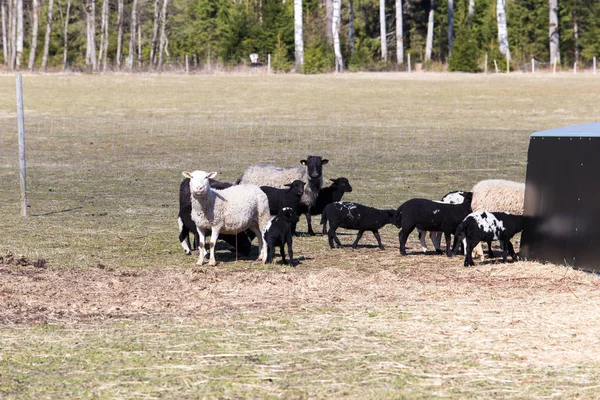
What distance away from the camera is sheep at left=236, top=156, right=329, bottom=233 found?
16.6m

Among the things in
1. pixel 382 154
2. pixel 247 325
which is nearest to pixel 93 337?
pixel 247 325

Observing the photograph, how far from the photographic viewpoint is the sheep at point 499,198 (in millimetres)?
14336

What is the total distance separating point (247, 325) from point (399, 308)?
1704 millimetres

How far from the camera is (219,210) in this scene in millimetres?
12953

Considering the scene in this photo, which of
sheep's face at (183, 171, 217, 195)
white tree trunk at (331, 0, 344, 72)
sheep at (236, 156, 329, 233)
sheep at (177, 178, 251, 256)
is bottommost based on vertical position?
sheep at (177, 178, 251, 256)

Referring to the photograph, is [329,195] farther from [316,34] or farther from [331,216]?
[316,34]

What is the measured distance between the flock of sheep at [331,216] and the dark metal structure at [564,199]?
15.1 inches

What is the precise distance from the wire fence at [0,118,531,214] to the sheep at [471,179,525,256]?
5660 millimetres

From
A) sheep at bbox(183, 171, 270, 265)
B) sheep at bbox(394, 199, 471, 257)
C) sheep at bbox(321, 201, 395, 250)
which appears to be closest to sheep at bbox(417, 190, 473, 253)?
sheep at bbox(394, 199, 471, 257)

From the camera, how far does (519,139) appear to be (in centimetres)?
3444

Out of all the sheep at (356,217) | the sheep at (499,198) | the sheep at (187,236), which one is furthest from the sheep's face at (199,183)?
the sheep at (499,198)

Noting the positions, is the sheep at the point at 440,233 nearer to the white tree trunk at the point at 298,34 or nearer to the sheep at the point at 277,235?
the sheep at the point at 277,235

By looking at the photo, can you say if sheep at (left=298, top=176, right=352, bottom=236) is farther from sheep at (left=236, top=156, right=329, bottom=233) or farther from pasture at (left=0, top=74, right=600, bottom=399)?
pasture at (left=0, top=74, right=600, bottom=399)

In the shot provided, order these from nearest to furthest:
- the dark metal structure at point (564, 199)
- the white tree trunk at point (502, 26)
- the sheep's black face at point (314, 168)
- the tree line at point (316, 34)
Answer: the dark metal structure at point (564, 199) < the sheep's black face at point (314, 168) < the white tree trunk at point (502, 26) < the tree line at point (316, 34)
